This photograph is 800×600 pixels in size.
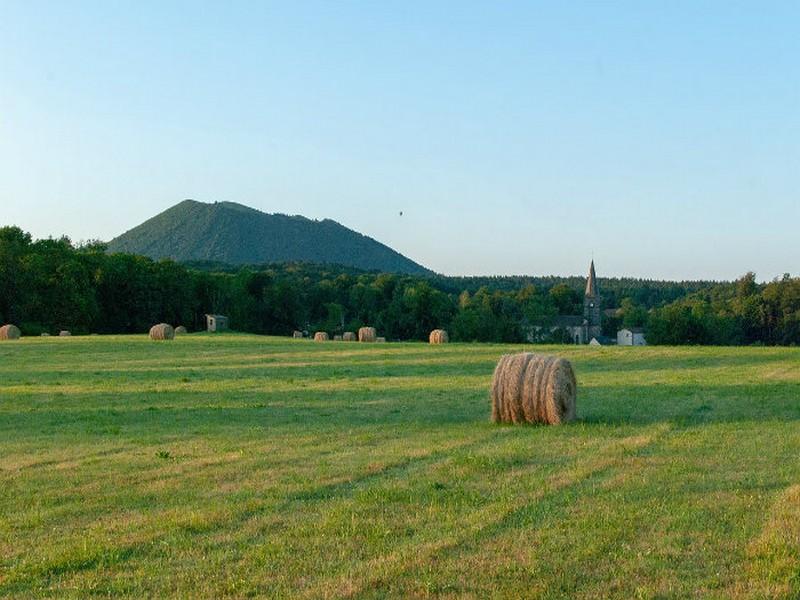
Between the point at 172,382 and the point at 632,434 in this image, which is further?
the point at 172,382

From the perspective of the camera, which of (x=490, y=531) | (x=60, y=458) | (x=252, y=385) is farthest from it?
(x=252, y=385)

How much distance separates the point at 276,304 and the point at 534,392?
90.0m

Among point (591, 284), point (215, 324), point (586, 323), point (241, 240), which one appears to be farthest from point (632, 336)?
point (241, 240)

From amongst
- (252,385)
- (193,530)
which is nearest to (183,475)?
(193,530)

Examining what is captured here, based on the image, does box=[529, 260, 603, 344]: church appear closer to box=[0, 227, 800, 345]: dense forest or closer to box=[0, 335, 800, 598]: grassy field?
box=[0, 227, 800, 345]: dense forest

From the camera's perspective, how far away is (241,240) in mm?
186250

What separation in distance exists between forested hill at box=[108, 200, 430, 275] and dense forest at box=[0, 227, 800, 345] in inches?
1916

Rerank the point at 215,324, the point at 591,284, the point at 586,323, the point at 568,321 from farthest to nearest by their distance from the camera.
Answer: the point at 591,284, the point at 586,323, the point at 568,321, the point at 215,324

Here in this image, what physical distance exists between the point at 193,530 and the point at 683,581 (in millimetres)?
4483

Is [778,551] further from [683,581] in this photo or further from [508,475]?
[508,475]

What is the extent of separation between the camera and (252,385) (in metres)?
26.4

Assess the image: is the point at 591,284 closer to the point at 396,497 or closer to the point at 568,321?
the point at 568,321

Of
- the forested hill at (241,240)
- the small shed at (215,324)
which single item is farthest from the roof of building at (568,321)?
the small shed at (215,324)

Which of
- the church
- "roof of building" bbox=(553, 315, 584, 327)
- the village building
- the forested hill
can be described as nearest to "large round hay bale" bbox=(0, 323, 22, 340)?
the village building
